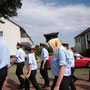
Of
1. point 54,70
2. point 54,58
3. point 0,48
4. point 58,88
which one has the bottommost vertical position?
point 58,88

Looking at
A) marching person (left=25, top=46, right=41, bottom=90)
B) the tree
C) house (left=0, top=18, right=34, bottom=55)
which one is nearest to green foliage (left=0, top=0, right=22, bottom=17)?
the tree

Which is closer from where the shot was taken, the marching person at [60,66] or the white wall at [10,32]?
the marching person at [60,66]

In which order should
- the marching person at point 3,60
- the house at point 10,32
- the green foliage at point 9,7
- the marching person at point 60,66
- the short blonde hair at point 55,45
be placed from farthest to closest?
the house at point 10,32
the green foliage at point 9,7
the marching person at point 3,60
the short blonde hair at point 55,45
the marching person at point 60,66

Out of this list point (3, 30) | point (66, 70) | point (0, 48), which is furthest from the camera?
point (3, 30)

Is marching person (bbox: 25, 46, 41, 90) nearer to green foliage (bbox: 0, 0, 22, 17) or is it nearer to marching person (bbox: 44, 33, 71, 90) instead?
marching person (bbox: 44, 33, 71, 90)

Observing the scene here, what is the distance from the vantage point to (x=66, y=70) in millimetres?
2816

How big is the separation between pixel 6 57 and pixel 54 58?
112 centimetres

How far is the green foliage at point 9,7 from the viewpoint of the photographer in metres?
17.1

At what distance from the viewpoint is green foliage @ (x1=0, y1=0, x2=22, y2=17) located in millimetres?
17120

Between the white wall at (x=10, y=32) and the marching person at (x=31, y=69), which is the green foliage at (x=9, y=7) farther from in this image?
the white wall at (x=10, y=32)

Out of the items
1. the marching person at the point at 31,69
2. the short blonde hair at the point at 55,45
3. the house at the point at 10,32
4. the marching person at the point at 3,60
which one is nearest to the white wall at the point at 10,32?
the house at the point at 10,32

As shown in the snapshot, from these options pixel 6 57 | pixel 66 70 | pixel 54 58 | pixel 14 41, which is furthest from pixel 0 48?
pixel 14 41

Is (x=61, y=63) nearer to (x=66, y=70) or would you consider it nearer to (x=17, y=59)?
(x=66, y=70)

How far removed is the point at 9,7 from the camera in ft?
58.0
